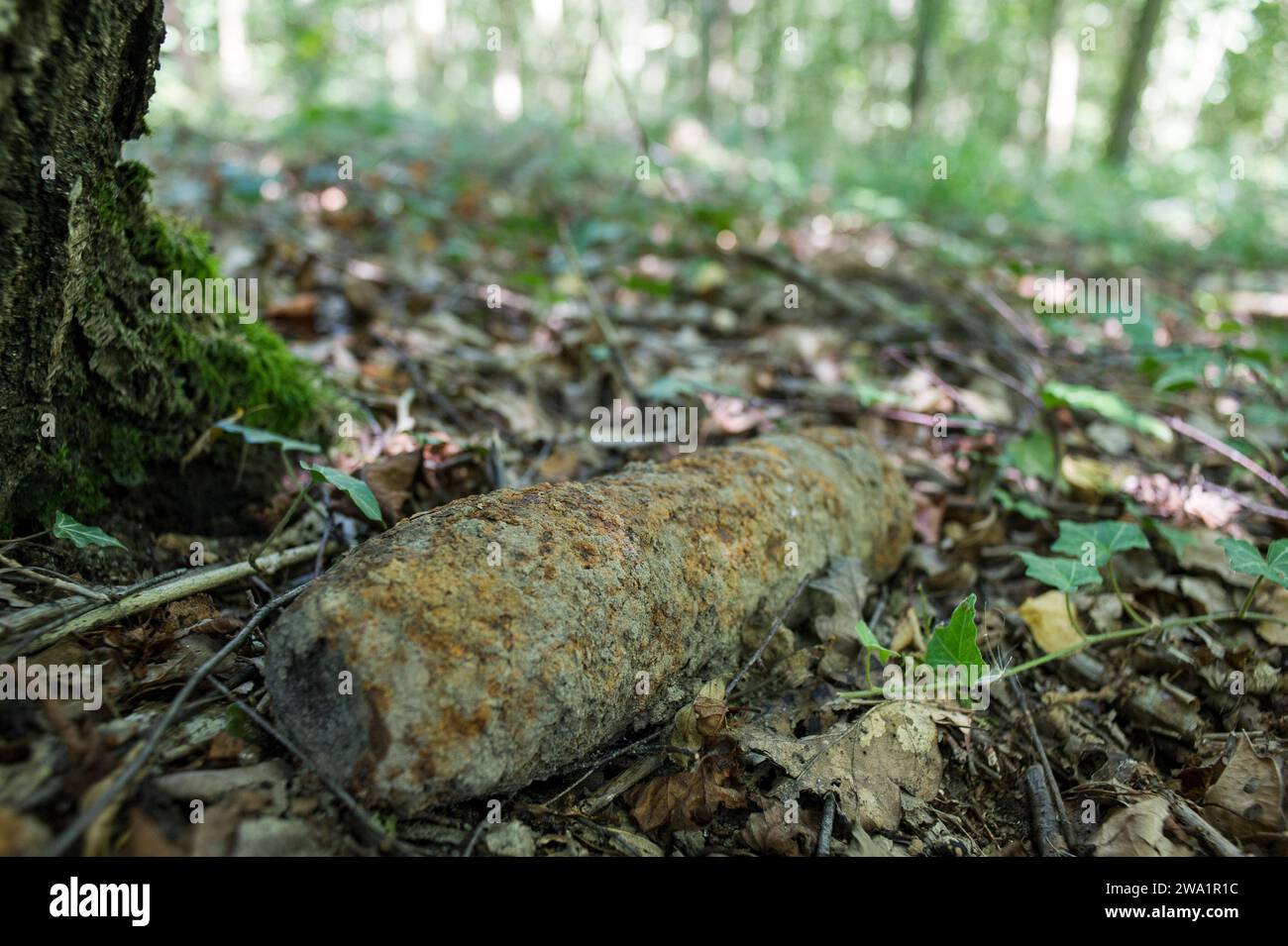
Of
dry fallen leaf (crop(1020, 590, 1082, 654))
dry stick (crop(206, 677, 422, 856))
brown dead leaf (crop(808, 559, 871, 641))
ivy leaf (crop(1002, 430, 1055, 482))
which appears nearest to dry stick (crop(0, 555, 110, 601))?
dry stick (crop(206, 677, 422, 856))

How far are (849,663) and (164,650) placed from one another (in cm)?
161

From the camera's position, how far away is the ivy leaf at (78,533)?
1635mm

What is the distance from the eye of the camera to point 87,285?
1769mm

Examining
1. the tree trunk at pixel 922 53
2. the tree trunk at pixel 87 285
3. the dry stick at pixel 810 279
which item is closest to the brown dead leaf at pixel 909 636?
the tree trunk at pixel 87 285

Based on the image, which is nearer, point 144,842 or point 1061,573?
point 144,842

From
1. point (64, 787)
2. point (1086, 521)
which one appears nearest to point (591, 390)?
point (1086, 521)

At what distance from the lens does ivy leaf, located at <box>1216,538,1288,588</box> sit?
1838mm

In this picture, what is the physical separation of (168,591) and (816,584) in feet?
5.18

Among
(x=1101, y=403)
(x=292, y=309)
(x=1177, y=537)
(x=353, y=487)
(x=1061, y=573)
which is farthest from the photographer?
(x=292, y=309)

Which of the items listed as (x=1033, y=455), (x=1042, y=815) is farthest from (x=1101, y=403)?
(x=1042, y=815)

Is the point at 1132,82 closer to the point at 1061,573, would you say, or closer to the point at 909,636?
the point at 1061,573

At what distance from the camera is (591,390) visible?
11.4ft

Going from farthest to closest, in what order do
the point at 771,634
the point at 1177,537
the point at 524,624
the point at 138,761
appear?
the point at 1177,537 < the point at 771,634 < the point at 524,624 < the point at 138,761

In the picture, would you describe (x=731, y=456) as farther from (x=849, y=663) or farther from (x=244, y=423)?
(x=244, y=423)
